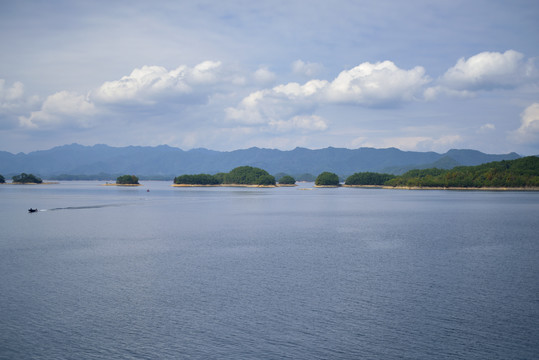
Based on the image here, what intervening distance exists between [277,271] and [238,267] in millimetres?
3252

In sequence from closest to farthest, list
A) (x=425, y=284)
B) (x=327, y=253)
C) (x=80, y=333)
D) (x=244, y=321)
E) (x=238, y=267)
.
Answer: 1. (x=80, y=333)
2. (x=244, y=321)
3. (x=425, y=284)
4. (x=238, y=267)
5. (x=327, y=253)

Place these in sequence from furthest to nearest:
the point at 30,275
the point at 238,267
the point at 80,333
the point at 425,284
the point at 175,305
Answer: the point at 238,267 → the point at 30,275 → the point at 425,284 → the point at 175,305 → the point at 80,333

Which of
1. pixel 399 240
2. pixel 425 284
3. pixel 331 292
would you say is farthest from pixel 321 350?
pixel 399 240

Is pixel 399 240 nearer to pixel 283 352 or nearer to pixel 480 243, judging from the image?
pixel 480 243

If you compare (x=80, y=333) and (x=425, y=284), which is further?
(x=425, y=284)

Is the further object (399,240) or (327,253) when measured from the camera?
(399,240)

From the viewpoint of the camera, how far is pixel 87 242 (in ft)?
152

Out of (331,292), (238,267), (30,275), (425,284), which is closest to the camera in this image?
(331,292)

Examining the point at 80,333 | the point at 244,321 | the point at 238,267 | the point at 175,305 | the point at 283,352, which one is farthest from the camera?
the point at 238,267

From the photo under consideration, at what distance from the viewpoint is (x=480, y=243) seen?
45.5 meters

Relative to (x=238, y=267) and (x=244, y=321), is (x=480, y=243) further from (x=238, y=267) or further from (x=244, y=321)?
(x=244, y=321)

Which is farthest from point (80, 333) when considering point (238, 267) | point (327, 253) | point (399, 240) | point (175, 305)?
point (399, 240)

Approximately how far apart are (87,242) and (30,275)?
16.4 metres

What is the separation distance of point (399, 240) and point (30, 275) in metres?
35.5
